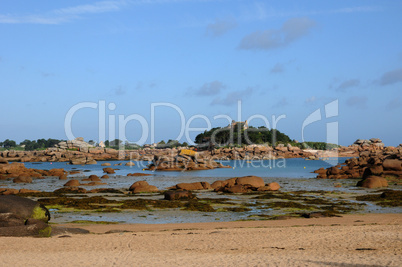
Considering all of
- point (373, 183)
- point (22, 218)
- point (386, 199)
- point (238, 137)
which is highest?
point (238, 137)

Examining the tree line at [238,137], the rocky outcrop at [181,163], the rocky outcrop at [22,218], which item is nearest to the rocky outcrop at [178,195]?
the rocky outcrop at [22,218]

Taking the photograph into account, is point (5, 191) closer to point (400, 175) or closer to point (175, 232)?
point (175, 232)

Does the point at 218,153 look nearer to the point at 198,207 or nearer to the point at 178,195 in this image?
the point at 178,195

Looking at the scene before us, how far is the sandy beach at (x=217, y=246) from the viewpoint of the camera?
558 inches

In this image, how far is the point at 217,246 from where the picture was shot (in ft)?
55.8

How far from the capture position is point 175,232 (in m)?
20.3

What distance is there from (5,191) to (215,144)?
131m

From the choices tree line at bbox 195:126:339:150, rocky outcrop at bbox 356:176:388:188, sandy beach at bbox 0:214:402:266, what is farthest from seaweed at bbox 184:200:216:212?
tree line at bbox 195:126:339:150

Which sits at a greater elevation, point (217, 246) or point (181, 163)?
point (181, 163)

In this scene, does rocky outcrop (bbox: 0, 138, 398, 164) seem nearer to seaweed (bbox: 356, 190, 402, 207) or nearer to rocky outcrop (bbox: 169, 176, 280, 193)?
rocky outcrop (bbox: 169, 176, 280, 193)

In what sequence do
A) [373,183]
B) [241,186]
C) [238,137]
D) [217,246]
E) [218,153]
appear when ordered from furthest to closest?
[238,137] → [218,153] → [373,183] → [241,186] → [217,246]

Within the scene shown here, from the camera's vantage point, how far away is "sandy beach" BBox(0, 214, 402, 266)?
14.2 meters

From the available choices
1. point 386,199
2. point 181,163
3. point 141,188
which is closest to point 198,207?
point 141,188

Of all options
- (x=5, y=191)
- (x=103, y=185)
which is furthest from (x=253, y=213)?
(x=103, y=185)
